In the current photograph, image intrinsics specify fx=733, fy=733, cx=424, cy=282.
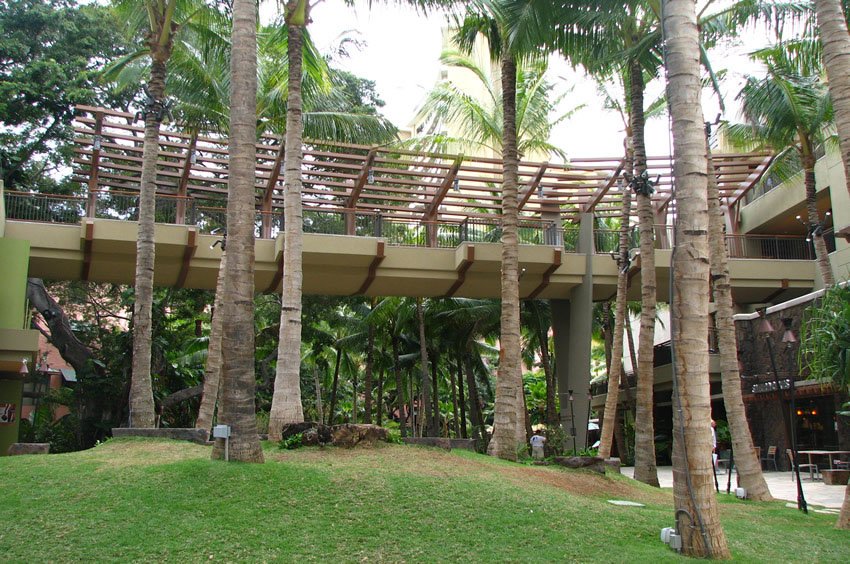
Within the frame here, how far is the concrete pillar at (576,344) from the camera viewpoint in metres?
22.2

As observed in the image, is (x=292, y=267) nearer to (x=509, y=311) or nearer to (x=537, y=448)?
(x=509, y=311)

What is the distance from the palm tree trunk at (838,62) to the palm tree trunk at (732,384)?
408 cm

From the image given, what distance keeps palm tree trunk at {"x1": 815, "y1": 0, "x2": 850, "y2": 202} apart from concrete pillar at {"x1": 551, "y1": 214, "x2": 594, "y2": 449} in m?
13.3

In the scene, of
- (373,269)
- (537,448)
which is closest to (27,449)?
(537,448)

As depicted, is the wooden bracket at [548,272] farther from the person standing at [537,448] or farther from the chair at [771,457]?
the chair at [771,457]

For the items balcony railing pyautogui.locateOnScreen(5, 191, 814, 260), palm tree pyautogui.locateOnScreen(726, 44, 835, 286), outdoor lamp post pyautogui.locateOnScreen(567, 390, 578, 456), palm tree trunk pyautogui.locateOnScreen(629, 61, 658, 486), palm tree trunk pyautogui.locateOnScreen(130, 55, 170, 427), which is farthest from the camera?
outdoor lamp post pyautogui.locateOnScreen(567, 390, 578, 456)

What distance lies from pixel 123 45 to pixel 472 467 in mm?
22255

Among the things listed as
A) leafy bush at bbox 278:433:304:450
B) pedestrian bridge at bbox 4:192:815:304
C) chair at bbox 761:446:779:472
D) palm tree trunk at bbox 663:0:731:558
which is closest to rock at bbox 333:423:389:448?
leafy bush at bbox 278:433:304:450

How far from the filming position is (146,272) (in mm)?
14125

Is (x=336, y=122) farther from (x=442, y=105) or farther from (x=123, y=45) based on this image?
(x=123, y=45)

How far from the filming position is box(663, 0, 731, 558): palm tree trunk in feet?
24.5

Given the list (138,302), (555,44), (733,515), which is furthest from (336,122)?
(733,515)

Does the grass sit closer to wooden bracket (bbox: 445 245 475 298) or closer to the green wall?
the green wall

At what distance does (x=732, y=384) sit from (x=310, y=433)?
309 inches
